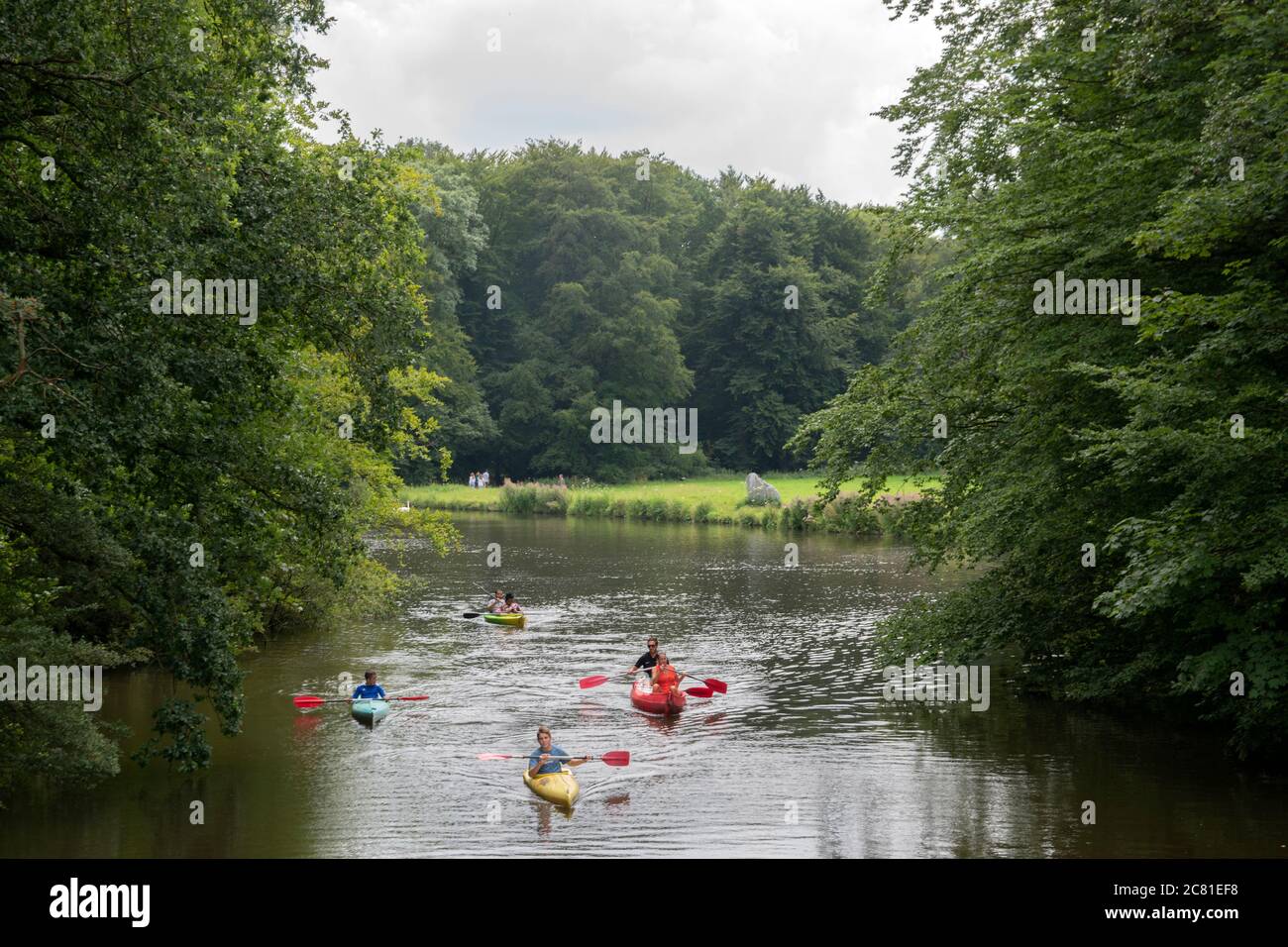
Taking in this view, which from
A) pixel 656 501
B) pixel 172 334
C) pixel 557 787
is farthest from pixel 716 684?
pixel 656 501

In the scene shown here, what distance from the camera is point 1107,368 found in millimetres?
13734

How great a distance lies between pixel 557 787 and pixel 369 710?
15.8 feet

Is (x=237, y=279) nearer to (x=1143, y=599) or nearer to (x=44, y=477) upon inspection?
(x=44, y=477)

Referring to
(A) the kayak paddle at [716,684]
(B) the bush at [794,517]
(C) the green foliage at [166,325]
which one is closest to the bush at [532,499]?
(B) the bush at [794,517]

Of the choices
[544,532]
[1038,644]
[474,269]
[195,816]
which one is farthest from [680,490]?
[195,816]

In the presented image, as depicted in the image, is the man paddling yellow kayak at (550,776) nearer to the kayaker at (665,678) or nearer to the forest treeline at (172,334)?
the forest treeline at (172,334)

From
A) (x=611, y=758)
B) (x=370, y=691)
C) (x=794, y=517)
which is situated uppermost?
(x=794, y=517)

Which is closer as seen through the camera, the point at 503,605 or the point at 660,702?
the point at 660,702

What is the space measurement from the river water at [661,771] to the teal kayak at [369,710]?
0.17 m

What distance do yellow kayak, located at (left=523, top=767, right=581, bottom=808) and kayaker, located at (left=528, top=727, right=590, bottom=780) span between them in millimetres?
82

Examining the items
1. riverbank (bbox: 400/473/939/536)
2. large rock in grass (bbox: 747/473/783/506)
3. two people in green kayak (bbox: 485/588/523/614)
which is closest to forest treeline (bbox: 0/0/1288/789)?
two people in green kayak (bbox: 485/588/523/614)

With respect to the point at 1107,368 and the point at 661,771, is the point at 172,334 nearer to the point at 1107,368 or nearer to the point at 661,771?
the point at 661,771

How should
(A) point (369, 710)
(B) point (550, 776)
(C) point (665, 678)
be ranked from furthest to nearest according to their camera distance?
(C) point (665, 678)
(A) point (369, 710)
(B) point (550, 776)

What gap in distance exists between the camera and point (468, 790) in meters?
15.2
